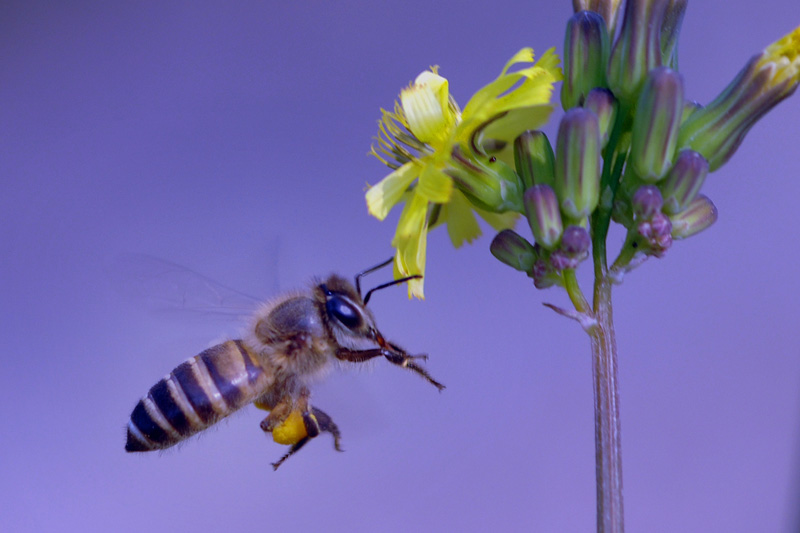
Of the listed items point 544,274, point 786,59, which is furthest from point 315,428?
point 786,59

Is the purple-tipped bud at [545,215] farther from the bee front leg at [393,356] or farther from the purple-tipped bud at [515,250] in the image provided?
the bee front leg at [393,356]

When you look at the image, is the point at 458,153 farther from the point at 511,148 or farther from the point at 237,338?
the point at 237,338

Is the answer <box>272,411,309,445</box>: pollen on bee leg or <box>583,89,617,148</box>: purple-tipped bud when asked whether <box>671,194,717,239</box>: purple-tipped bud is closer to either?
<box>583,89,617,148</box>: purple-tipped bud

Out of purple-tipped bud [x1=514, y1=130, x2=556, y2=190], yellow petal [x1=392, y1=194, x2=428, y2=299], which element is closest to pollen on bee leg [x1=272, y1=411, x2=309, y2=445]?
yellow petal [x1=392, y1=194, x2=428, y2=299]

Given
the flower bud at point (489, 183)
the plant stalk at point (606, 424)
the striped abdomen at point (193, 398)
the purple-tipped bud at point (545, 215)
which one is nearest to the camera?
the plant stalk at point (606, 424)

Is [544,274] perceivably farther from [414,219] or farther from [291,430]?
[291,430]

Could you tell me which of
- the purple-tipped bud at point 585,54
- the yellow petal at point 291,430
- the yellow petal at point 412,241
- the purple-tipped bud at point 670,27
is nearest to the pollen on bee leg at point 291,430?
the yellow petal at point 291,430
